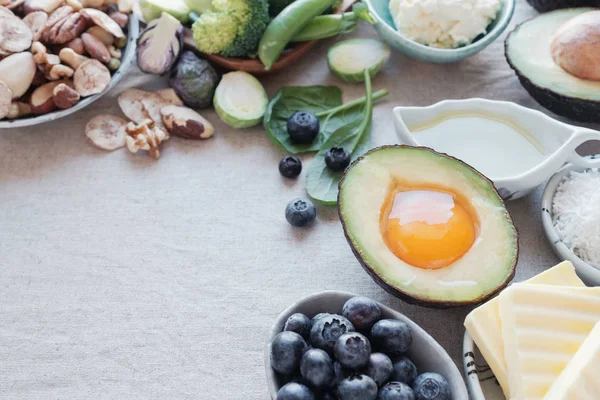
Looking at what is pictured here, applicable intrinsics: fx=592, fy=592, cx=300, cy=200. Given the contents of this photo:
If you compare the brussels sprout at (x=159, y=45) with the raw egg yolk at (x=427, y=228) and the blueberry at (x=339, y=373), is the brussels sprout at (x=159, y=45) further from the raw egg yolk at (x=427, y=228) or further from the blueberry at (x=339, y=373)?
the blueberry at (x=339, y=373)

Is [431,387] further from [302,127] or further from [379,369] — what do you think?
[302,127]

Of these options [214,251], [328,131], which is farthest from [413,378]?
[328,131]

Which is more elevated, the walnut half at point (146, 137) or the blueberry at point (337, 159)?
the blueberry at point (337, 159)

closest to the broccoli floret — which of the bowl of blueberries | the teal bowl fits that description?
the teal bowl

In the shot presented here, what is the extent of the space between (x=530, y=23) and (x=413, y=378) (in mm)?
790

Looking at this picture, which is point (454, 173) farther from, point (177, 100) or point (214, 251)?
point (177, 100)

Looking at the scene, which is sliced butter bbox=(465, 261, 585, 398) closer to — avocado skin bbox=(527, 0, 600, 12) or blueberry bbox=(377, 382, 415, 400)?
blueberry bbox=(377, 382, 415, 400)

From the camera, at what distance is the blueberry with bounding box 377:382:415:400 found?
726 millimetres

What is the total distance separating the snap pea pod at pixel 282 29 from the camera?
1.23 meters

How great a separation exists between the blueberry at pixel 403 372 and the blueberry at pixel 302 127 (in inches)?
20.5

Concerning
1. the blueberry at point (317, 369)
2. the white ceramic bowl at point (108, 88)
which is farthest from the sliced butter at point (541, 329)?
the white ceramic bowl at point (108, 88)

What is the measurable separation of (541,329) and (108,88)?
881mm

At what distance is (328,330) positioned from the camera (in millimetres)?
771

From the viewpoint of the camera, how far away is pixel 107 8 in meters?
1.25
